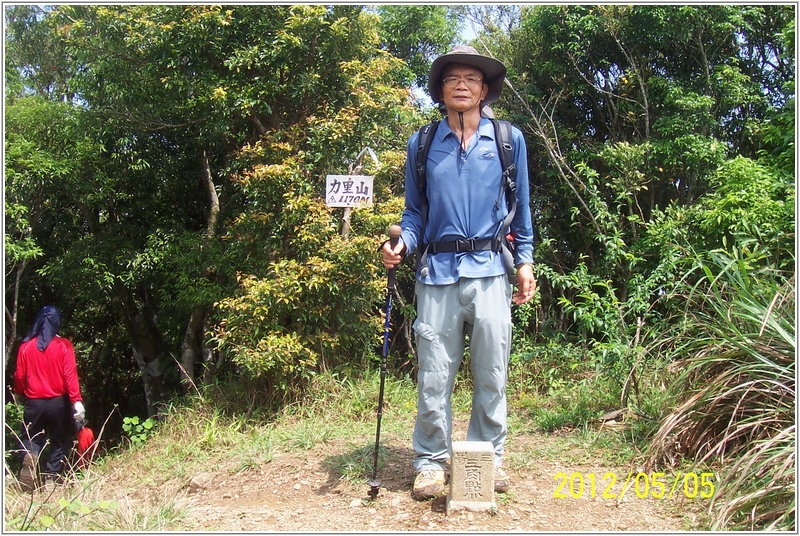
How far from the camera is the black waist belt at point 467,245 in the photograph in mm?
3311

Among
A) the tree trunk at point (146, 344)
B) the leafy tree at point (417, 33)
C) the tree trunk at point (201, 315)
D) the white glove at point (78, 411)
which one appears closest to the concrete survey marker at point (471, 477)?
the white glove at point (78, 411)

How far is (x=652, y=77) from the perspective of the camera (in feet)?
21.8

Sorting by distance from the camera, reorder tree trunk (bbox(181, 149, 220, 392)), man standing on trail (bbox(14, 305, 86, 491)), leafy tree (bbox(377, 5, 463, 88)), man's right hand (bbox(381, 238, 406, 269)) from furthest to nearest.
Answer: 1. leafy tree (bbox(377, 5, 463, 88))
2. tree trunk (bbox(181, 149, 220, 392))
3. man standing on trail (bbox(14, 305, 86, 491))
4. man's right hand (bbox(381, 238, 406, 269))

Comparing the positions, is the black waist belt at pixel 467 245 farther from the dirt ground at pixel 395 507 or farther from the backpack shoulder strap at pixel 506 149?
the dirt ground at pixel 395 507

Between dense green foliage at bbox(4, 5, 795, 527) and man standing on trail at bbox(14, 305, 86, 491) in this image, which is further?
man standing on trail at bbox(14, 305, 86, 491)

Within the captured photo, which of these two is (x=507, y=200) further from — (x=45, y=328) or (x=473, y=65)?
(x=45, y=328)

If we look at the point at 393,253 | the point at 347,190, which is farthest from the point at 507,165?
the point at 347,190

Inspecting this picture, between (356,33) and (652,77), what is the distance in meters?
2.95

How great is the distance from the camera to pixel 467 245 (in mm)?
3307

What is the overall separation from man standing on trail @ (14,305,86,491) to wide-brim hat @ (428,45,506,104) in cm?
442
